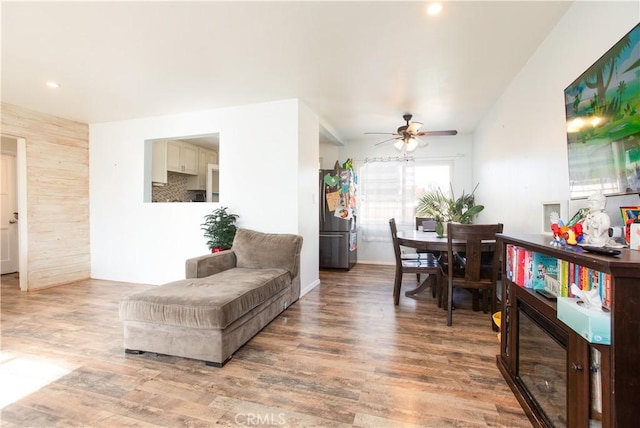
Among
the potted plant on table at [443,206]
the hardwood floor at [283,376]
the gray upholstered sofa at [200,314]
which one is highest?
the potted plant on table at [443,206]

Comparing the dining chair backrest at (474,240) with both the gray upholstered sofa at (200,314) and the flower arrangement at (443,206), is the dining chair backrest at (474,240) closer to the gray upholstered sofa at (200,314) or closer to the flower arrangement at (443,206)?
the flower arrangement at (443,206)

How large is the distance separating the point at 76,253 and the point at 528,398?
5.40m

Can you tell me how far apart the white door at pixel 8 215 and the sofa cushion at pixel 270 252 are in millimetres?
4477

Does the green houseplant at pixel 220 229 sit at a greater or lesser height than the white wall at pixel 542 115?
lesser

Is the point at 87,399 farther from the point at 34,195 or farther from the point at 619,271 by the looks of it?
the point at 34,195

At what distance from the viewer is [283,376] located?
176 cm

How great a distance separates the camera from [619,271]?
0.84m

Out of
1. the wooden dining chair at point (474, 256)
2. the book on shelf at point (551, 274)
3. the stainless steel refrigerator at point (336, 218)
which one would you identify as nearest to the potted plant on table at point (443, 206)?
the wooden dining chair at point (474, 256)

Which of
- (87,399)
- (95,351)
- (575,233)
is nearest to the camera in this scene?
(575,233)

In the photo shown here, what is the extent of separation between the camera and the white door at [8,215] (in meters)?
4.53

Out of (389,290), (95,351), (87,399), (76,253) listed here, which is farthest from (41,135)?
(389,290)

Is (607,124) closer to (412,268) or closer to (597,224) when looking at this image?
(597,224)

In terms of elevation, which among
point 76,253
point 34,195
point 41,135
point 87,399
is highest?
point 41,135

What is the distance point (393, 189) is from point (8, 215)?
653cm
